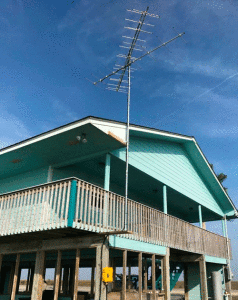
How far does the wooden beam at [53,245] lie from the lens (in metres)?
9.30

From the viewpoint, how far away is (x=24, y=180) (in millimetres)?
14461

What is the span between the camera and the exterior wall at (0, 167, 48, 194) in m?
13.5

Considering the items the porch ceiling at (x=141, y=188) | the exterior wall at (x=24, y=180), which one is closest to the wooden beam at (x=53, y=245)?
the exterior wall at (x=24, y=180)

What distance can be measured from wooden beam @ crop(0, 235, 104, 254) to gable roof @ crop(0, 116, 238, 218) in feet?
11.4

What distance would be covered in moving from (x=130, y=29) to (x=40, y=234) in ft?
23.1

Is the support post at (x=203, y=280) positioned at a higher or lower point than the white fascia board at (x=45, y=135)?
lower

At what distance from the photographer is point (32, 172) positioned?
14141 mm

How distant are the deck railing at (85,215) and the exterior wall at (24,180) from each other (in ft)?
6.30

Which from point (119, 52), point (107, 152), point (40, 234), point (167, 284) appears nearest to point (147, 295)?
point (167, 284)

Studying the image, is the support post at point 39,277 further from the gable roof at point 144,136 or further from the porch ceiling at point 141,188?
the porch ceiling at point 141,188

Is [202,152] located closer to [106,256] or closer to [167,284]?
[167,284]

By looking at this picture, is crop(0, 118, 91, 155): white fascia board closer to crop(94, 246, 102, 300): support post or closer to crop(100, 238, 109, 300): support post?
crop(100, 238, 109, 300): support post

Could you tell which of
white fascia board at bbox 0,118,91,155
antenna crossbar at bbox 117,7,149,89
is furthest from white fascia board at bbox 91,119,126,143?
antenna crossbar at bbox 117,7,149,89

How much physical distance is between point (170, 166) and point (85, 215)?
8167 millimetres
